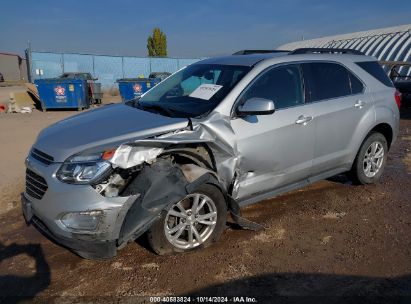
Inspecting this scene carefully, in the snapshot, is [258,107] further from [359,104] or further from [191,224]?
[359,104]

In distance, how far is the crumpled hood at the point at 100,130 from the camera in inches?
129

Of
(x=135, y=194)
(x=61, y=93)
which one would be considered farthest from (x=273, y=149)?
(x=61, y=93)

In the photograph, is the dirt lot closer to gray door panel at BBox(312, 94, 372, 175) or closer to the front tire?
the front tire

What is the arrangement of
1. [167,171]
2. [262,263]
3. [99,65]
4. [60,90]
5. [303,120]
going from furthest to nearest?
[99,65] → [60,90] → [303,120] → [262,263] → [167,171]

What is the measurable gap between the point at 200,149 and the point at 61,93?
14865mm

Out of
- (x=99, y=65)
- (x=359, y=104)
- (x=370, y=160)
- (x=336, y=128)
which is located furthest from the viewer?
(x=99, y=65)

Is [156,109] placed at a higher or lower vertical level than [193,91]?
lower

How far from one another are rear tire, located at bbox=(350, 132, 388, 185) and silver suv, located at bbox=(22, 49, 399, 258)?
4 centimetres

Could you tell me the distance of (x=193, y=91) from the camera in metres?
4.26

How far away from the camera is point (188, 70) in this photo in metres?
4.98

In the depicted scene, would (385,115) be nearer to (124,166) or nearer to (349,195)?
(349,195)

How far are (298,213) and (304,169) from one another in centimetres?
57

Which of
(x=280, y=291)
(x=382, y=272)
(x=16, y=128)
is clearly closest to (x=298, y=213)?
(x=382, y=272)

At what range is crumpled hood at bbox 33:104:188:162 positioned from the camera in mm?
3273
